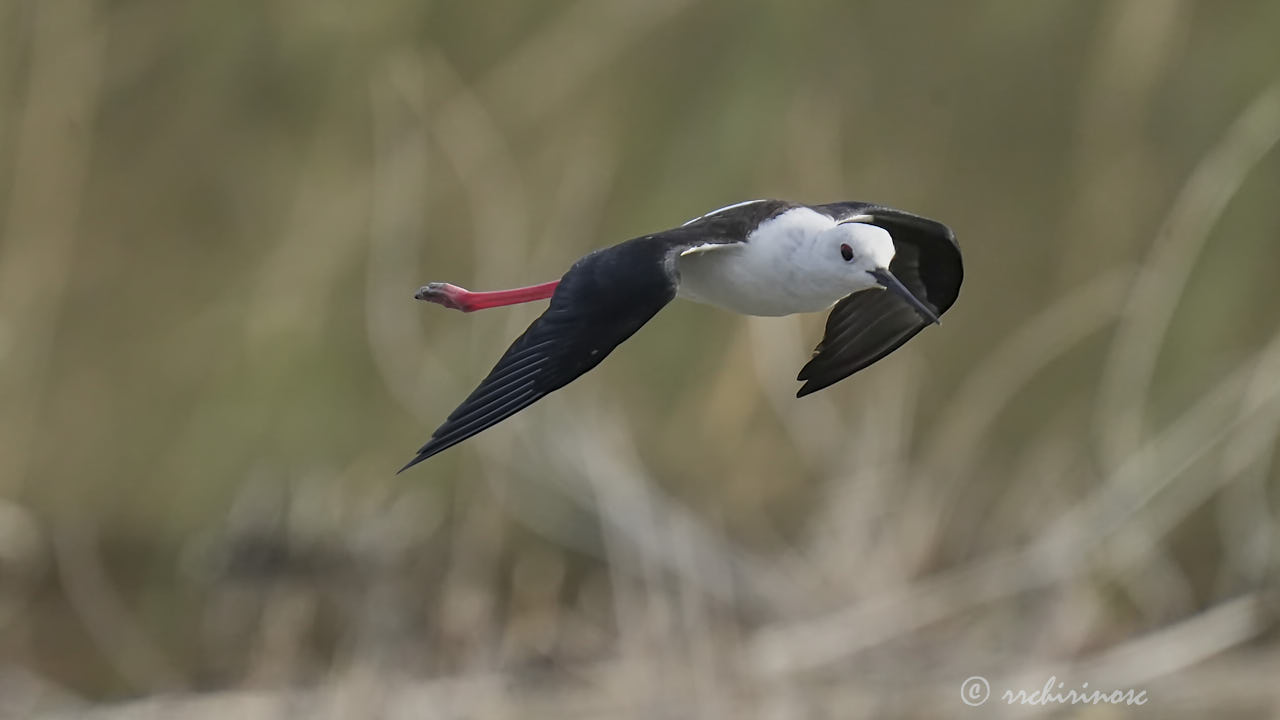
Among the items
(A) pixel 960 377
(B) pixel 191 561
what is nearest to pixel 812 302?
(A) pixel 960 377

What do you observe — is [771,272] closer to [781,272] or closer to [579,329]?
[781,272]

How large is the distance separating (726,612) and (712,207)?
1.87 meters

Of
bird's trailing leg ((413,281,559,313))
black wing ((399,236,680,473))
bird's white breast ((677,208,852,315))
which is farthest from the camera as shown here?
bird's trailing leg ((413,281,559,313))

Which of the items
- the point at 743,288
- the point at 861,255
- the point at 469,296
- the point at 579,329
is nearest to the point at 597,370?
the point at 469,296

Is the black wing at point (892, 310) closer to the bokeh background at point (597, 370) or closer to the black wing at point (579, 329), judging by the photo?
the black wing at point (579, 329)

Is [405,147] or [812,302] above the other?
[405,147]

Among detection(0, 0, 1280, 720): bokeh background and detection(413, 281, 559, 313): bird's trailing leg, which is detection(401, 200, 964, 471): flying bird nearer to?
detection(413, 281, 559, 313): bird's trailing leg

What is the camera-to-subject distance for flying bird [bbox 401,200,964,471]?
3.25 m

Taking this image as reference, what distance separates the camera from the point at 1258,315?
8859 millimetres

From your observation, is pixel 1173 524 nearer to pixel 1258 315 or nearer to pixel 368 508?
pixel 1258 315

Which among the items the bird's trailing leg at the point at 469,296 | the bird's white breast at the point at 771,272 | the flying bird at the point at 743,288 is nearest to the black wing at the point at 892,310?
the flying bird at the point at 743,288

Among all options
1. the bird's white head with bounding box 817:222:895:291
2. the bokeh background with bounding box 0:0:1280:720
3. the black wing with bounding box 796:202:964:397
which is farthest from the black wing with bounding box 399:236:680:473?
the bokeh background with bounding box 0:0:1280:720

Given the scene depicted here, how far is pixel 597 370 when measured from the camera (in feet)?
27.4

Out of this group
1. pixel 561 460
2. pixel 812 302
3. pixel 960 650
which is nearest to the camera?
pixel 812 302
